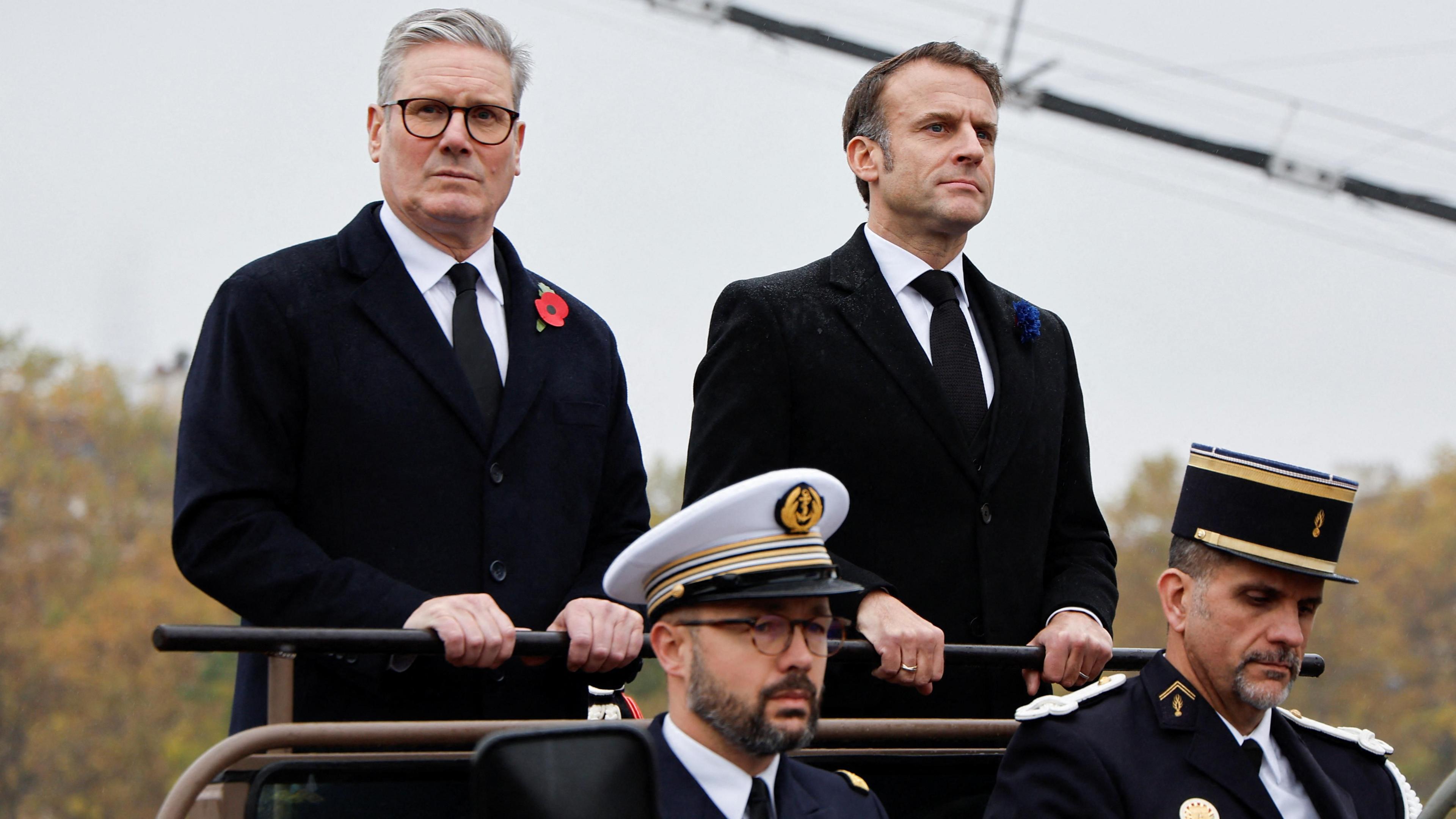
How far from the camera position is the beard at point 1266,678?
2926 mm

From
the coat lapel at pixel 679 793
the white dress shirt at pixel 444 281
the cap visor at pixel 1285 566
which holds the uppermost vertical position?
the white dress shirt at pixel 444 281

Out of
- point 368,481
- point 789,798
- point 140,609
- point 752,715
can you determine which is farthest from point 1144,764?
point 140,609

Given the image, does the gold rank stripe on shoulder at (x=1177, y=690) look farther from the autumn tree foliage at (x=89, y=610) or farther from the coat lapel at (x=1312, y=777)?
the autumn tree foliage at (x=89, y=610)

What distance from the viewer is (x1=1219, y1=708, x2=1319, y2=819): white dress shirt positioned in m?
2.97

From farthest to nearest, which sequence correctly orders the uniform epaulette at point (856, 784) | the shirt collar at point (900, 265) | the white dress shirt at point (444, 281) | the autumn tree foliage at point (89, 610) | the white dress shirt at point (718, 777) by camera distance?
the autumn tree foliage at point (89, 610), the shirt collar at point (900, 265), the white dress shirt at point (444, 281), the uniform epaulette at point (856, 784), the white dress shirt at point (718, 777)

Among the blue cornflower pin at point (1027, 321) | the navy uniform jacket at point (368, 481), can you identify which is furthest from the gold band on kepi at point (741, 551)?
the blue cornflower pin at point (1027, 321)

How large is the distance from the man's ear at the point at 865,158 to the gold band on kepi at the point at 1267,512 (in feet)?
3.13

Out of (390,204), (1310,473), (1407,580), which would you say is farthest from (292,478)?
(1407,580)

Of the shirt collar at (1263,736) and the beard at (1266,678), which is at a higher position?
the beard at (1266,678)

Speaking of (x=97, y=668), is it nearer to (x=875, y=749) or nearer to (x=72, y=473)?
(x=72, y=473)

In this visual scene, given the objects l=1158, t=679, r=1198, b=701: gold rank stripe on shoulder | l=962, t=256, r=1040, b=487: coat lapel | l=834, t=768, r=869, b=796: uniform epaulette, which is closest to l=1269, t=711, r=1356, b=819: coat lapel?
l=1158, t=679, r=1198, b=701: gold rank stripe on shoulder

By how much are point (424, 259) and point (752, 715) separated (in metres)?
1.23

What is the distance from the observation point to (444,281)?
3.21 metres

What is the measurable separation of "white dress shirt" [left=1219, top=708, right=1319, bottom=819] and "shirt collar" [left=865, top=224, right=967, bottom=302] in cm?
109
